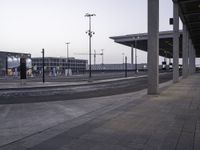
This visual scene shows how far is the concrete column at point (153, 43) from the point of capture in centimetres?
1931

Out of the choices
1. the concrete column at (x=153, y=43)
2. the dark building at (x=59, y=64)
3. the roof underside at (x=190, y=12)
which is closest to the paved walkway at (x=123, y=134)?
the concrete column at (x=153, y=43)

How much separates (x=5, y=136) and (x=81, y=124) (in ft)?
8.01

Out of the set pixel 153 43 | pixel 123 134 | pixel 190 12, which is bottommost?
pixel 123 134

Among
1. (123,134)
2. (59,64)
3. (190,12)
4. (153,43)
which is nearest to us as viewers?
(123,134)

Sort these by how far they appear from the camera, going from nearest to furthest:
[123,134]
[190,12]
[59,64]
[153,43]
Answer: [123,134]
[153,43]
[190,12]
[59,64]

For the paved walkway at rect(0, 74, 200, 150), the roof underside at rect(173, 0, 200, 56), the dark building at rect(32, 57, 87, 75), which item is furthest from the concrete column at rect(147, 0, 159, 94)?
the dark building at rect(32, 57, 87, 75)

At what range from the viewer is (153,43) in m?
19.5

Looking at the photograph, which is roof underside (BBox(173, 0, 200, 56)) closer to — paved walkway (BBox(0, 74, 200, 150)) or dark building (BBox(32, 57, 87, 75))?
paved walkway (BBox(0, 74, 200, 150))

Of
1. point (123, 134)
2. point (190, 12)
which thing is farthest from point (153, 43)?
point (190, 12)

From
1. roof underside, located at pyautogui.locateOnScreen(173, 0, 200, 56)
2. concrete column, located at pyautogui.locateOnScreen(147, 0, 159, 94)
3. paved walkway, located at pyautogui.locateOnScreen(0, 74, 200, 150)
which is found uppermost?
roof underside, located at pyautogui.locateOnScreen(173, 0, 200, 56)

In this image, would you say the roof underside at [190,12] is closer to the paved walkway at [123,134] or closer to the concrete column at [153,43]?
the concrete column at [153,43]

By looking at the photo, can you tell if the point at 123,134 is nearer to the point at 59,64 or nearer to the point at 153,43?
the point at 153,43

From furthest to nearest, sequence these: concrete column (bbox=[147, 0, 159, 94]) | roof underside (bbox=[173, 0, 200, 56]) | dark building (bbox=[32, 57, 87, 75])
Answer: dark building (bbox=[32, 57, 87, 75]), roof underside (bbox=[173, 0, 200, 56]), concrete column (bbox=[147, 0, 159, 94])

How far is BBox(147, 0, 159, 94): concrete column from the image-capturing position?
1931 cm
